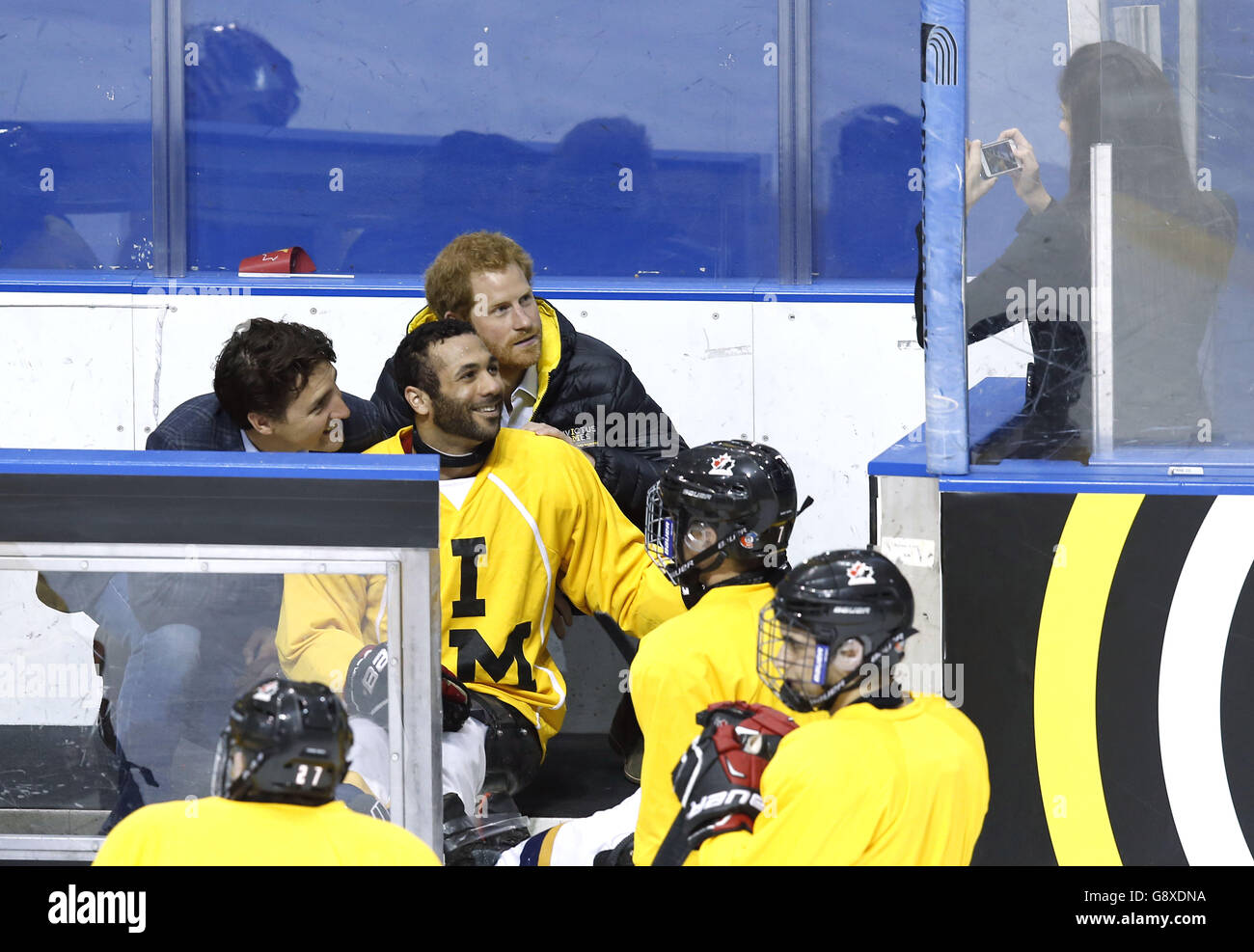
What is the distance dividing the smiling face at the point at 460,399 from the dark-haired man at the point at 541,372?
39 cm

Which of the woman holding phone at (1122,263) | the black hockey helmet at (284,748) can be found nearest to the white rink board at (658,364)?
the woman holding phone at (1122,263)

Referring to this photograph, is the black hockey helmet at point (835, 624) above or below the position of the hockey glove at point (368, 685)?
above

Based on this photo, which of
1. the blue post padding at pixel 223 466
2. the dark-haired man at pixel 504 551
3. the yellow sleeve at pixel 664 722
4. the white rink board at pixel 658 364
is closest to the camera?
the yellow sleeve at pixel 664 722

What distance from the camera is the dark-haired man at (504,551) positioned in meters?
3.48

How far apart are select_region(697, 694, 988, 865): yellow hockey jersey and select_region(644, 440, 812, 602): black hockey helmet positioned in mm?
675

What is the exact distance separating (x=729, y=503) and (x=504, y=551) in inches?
33.3

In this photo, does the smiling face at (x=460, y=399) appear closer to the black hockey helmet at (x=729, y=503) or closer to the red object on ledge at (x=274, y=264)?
the black hockey helmet at (x=729, y=503)

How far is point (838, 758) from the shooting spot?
83.0 inches

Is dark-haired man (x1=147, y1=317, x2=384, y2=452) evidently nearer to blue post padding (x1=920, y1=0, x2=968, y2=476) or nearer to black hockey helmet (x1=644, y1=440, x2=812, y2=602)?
black hockey helmet (x1=644, y1=440, x2=812, y2=602)

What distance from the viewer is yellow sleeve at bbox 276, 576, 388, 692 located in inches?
107

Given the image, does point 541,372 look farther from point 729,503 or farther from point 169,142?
point 169,142

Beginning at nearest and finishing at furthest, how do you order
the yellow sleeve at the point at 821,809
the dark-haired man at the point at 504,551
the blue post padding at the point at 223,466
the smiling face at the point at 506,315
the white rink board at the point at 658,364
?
the yellow sleeve at the point at 821,809 < the blue post padding at the point at 223,466 < the dark-haired man at the point at 504,551 < the smiling face at the point at 506,315 < the white rink board at the point at 658,364

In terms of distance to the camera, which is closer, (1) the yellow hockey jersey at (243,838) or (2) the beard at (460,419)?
(1) the yellow hockey jersey at (243,838)
